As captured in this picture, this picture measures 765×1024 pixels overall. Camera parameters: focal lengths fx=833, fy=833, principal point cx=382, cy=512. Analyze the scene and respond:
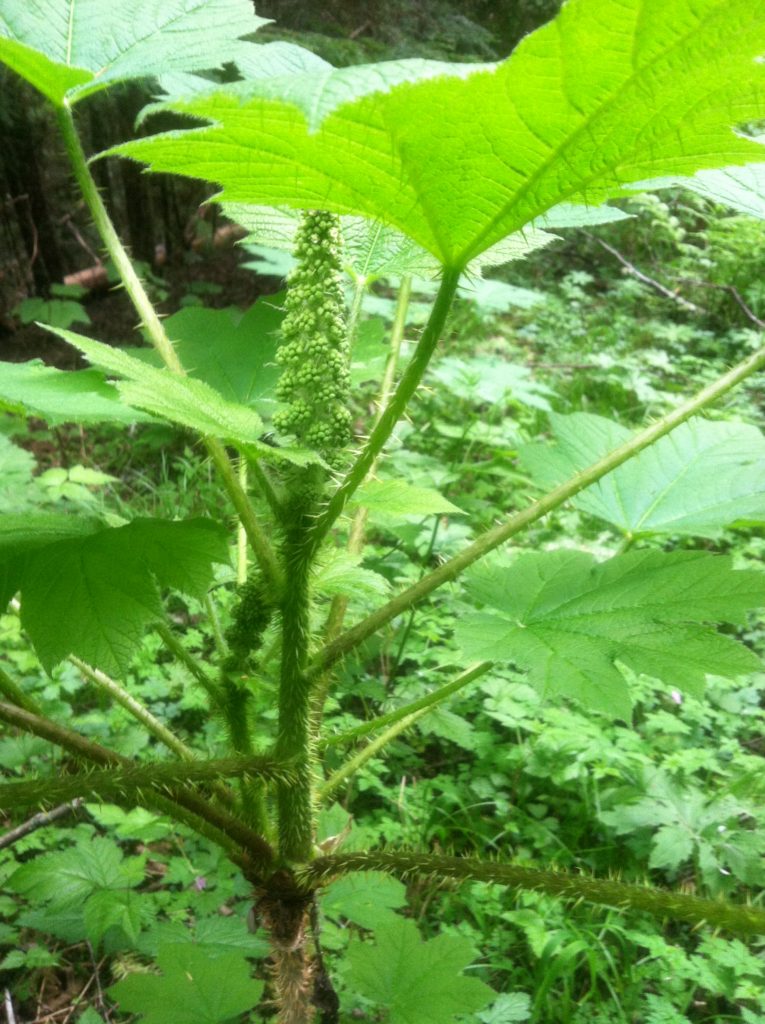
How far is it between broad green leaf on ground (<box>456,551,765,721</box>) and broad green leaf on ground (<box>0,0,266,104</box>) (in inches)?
30.7

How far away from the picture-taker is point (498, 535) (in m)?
1.08

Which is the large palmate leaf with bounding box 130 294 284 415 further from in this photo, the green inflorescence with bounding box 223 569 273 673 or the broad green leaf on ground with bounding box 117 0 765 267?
the broad green leaf on ground with bounding box 117 0 765 267

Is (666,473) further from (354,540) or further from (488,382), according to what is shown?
(488,382)

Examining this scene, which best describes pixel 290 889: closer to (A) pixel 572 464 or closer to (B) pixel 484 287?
(A) pixel 572 464

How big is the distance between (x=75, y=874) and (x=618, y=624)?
3.84ft

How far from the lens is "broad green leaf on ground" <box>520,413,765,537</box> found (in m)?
1.35

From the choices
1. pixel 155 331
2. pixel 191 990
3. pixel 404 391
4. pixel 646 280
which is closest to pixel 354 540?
pixel 155 331

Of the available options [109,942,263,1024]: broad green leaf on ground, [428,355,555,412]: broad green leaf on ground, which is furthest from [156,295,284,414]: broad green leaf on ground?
[428,355,555,412]: broad green leaf on ground

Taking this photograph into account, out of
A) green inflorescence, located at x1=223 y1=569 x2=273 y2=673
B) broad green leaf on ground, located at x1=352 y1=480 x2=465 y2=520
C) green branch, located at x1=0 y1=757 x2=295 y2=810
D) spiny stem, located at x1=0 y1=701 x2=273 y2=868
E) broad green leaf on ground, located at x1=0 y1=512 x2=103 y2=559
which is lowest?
spiny stem, located at x1=0 y1=701 x2=273 y2=868

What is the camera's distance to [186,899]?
1.71 metres

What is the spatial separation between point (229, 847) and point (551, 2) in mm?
7015

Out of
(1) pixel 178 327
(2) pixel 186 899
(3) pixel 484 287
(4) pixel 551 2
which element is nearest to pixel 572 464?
(1) pixel 178 327

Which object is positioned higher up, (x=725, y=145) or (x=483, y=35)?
(x=483, y=35)

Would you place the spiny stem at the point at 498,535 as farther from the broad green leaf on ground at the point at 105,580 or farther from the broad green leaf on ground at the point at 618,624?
the broad green leaf on ground at the point at 105,580
